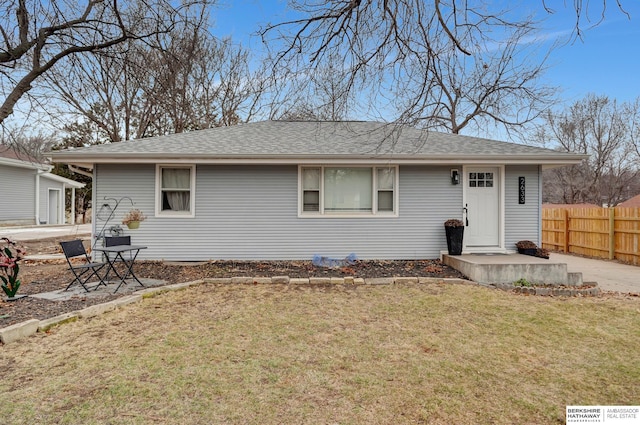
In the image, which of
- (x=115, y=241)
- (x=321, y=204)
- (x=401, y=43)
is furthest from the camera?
(x=321, y=204)

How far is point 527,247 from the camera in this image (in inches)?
325

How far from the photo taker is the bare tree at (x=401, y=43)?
3764mm

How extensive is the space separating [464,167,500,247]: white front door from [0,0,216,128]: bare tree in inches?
273

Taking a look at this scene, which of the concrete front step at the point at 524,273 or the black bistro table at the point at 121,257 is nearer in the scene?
the black bistro table at the point at 121,257

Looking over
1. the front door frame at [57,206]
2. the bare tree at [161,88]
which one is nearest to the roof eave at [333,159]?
the bare tree at [161,88]

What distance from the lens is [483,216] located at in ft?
28.5

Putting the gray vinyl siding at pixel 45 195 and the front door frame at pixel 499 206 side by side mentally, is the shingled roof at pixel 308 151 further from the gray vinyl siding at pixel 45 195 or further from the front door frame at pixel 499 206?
the gray vinyl siding at pixel 45 195

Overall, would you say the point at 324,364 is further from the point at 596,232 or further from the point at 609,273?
the point at 596,232

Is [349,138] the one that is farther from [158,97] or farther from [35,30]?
[35,30]

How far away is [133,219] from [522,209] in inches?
357

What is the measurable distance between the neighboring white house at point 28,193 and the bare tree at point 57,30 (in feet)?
44.7

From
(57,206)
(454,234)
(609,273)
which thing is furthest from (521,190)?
(57,206)

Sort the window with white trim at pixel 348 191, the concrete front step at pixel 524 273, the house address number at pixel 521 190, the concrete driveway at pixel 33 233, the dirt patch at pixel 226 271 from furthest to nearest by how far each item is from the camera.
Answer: the concrete driveway at pixel 33 233 < the window with white trim at pixel 348 191 < the house address number at pixel 521 190 < the concrete front step at pixel 524 273 < the dirt patch at pixel 226 271

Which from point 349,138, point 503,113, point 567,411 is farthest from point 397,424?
point 349,138
